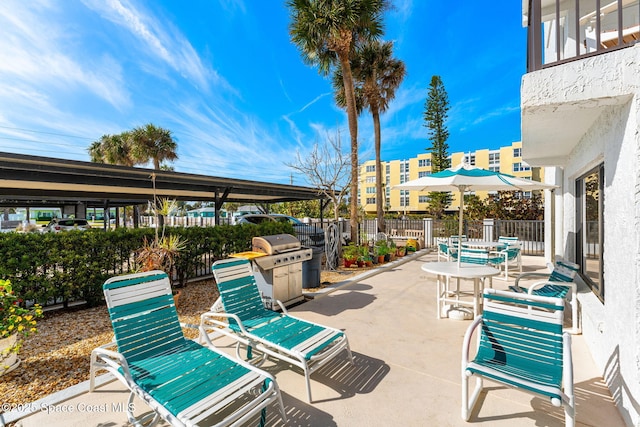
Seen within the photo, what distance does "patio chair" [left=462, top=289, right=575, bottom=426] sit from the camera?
2.29 metres

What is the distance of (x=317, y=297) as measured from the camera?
6262 mm

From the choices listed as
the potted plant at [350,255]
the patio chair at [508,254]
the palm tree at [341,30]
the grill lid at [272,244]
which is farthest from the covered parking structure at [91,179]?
the patio chair at [508,254]

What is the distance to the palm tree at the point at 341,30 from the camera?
1013cm

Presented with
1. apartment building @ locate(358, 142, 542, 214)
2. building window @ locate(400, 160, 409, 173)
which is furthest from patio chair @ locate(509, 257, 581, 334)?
building window @ locate(400, 160, 409, 173)

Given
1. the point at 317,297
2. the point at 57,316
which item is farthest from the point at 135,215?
the point at 317,297

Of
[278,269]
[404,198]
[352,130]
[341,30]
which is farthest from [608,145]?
[404,198]

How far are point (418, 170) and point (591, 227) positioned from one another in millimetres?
53752

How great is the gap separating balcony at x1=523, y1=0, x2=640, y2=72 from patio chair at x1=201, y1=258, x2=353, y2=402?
3.76 metres

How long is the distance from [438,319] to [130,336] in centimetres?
448

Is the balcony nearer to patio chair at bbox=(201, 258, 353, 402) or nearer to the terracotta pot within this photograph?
patio chair at bbox=(201, 258, 353, 402)

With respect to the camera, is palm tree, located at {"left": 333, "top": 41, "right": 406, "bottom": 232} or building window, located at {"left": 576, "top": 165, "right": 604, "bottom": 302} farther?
palm tree, located at {"left": 333, "top": 41, "right": 406, "bottom": 232}

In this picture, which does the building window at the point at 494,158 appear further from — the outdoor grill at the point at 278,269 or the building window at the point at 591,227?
the outdoor grill at the point at 278,269

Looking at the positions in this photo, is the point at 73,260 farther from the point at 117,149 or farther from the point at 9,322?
the point at 117,149

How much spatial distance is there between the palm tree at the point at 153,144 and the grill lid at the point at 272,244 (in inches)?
907
